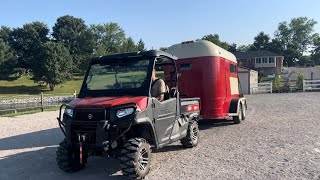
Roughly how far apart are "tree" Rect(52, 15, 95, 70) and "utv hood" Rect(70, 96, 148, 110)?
264 ft

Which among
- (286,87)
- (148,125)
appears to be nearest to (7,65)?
(286,87)

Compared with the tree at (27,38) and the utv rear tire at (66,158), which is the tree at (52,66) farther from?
the utv rear tire at (66,158)

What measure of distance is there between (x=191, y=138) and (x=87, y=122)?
3.62m

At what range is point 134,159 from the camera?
6.71 m

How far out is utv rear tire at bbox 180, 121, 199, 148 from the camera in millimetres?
9742

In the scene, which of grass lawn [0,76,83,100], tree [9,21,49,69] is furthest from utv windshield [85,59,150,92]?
tree [9,21,49,69]

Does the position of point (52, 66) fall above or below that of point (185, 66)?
above

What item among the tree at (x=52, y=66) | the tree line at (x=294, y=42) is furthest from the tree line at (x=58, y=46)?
the tree line at (x=294, y=42)

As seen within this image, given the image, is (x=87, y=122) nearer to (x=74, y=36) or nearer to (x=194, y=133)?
(x=194, y=133)

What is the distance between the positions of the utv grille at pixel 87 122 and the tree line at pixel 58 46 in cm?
6208

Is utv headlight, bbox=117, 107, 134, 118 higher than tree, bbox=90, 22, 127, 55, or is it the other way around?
tree, bbox=90, 22, 127, 55

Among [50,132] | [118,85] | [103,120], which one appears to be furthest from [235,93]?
[103,120]

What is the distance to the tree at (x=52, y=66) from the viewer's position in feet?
219

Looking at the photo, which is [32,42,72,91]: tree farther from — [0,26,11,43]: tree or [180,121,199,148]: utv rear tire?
[180,121,199,148]: utv rear tire
